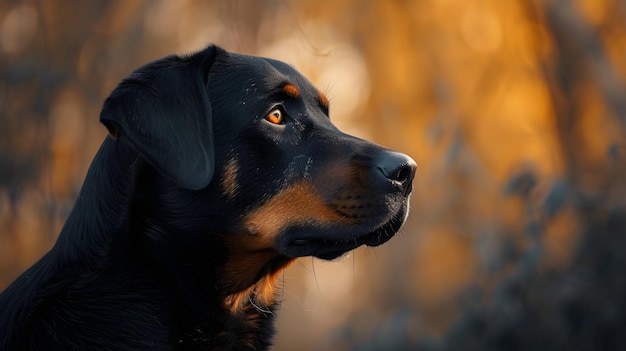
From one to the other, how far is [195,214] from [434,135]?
5.52 meters

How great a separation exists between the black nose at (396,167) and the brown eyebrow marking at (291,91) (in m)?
0.50

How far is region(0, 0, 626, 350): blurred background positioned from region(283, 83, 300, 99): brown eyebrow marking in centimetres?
354

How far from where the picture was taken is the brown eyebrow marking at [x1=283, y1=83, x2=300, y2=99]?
350cm

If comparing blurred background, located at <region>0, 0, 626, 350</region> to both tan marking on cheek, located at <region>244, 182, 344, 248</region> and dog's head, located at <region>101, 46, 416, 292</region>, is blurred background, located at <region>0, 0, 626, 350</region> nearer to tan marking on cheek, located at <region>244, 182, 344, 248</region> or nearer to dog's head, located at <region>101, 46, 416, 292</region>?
dog's head, located at <region>101, 46, 416, 292</region>

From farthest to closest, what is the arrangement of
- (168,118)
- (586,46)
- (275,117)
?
(586,46)
(275,117)
(168,118)

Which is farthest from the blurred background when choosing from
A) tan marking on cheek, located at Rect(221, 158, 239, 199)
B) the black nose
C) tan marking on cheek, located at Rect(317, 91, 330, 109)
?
the black nose

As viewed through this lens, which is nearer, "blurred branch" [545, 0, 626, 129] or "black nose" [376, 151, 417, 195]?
"black nose" [376, 151, 417, 195]

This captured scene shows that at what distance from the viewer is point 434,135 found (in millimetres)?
8500

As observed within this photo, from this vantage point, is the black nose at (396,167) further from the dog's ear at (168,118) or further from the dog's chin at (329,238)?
the dog's ear at (168,118)

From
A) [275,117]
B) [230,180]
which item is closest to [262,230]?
[230,180]

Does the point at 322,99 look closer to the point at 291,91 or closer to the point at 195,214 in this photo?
the point at 291,91

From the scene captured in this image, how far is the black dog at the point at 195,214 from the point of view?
303cm

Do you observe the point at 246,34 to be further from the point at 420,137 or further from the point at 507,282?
the point at 507,282

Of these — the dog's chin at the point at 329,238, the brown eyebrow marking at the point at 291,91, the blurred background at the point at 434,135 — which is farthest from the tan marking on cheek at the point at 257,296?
the blurred background at the point at 434,135
